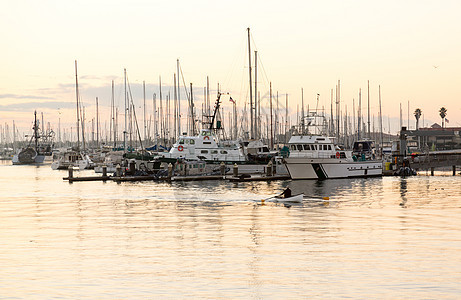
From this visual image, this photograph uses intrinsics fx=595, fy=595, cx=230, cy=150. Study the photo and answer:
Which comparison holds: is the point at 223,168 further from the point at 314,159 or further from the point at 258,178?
the point at 314,159

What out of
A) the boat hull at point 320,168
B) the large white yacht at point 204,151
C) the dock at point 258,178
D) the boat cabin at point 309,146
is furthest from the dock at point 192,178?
the large white yacht at point 204,151

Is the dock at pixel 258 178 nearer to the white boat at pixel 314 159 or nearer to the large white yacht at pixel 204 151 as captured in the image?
the white boat at pixel 314 159

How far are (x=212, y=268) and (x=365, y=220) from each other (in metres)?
15.9

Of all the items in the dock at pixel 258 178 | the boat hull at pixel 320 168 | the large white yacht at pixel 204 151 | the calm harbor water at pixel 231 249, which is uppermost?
the large white yacht at pixel 204 151

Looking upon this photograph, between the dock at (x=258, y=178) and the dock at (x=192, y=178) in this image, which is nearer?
the dock at (x=258, y=178)

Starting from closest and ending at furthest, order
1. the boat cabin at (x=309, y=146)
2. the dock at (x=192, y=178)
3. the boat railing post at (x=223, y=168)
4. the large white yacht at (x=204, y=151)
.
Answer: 1. the dock at (x=192, y=178)
2. the boat cabin at (x=309, y=146)
3. the boat railing post at (x=223, y=168)
4. the large white yacht at (x=204, y=151)

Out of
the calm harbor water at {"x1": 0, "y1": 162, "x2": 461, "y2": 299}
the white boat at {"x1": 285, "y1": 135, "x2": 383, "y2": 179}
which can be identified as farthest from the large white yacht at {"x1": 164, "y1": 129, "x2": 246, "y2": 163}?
the calm harbor water at {"x1": 0, "y1": 162, "x2": 461, "y2": 299}

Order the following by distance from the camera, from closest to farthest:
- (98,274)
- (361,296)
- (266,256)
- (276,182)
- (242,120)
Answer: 1. (361,296)
2. (98,274)
3. (266,256)
4. (276,182)
5. (242,120)

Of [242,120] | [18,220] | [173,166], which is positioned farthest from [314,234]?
[242,120]

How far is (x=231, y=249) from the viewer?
80.0ft

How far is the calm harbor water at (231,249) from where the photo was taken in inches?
698

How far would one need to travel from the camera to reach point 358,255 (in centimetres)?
2284

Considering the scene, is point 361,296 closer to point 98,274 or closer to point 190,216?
point 98,274

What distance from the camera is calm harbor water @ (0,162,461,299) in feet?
58.2
